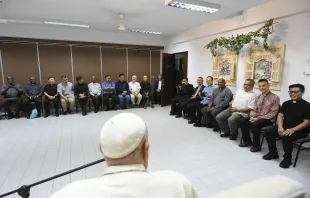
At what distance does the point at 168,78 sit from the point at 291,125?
14.9 feet

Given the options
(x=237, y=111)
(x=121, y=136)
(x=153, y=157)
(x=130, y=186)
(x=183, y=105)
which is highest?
(x=121, y=136)

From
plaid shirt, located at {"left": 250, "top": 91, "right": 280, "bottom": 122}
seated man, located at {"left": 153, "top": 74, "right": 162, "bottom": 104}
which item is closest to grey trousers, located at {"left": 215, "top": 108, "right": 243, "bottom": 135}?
plaid shirt, located at {"left": 250, "top": 91, "right": 280, "bottom": 122}

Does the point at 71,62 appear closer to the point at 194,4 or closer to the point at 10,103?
the point at 10,103

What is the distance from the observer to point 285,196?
91 cm

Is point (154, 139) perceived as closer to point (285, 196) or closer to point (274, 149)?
point (274, 149)

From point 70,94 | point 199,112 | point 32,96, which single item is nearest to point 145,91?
point 70,94

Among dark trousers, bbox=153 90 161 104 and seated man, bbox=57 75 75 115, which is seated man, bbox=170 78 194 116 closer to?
dark trousers, bbox=153 90 161 104

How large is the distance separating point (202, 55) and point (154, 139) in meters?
3.34

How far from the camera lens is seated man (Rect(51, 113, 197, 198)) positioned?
2.04 feet

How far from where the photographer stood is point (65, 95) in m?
5.70

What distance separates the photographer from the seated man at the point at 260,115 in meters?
2.99

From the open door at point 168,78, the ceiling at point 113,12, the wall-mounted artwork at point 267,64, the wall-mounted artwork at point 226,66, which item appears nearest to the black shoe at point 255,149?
the wall-mounted artwork at point 267,64

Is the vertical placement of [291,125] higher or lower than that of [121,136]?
lower

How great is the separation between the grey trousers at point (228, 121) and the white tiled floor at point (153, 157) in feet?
0.73
